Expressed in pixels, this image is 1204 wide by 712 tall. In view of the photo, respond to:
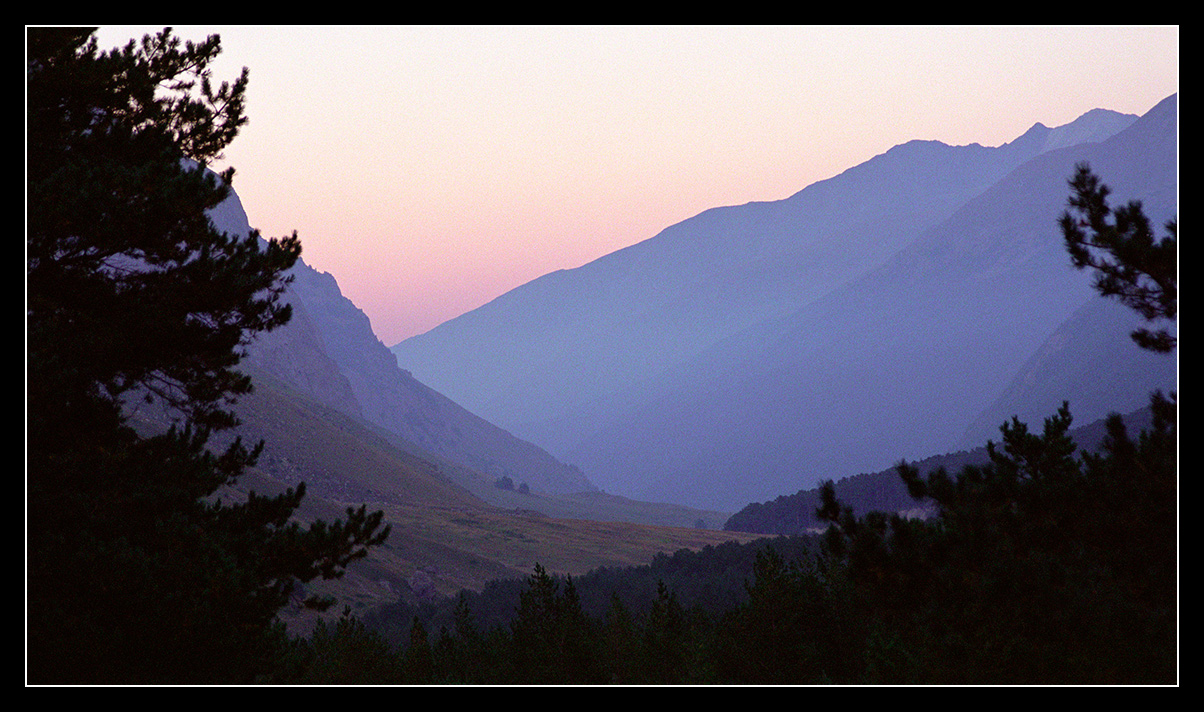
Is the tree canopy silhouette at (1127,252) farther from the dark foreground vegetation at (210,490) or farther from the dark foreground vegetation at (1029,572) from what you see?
the dark foreground vegetation at (1029,572)

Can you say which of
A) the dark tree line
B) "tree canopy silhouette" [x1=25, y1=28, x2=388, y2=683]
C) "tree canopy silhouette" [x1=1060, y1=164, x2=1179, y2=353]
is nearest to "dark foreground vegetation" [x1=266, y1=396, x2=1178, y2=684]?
the dark tree line

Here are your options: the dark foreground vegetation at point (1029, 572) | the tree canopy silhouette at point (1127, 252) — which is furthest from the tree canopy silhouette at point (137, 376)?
the tree canopy silhouette at point (1127, 252)

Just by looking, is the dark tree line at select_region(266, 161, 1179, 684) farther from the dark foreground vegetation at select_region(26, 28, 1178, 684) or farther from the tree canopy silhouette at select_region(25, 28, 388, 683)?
the tree canopy silhouette at select_region(25, 28, 388, 683)

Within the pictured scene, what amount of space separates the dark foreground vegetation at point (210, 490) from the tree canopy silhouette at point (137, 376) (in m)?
0.03

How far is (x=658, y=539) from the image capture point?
114 metres

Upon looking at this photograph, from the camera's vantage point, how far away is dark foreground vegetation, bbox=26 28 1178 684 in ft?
26.9

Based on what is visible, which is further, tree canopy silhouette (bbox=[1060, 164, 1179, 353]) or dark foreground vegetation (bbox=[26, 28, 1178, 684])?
tree canopy silhouette (bbox=[1060, 164, 1179, 353])

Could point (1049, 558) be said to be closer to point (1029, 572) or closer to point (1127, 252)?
point (1029, 572)

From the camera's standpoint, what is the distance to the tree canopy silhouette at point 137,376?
9.13m

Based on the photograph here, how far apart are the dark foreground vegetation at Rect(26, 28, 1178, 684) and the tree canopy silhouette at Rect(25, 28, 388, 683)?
29mm
